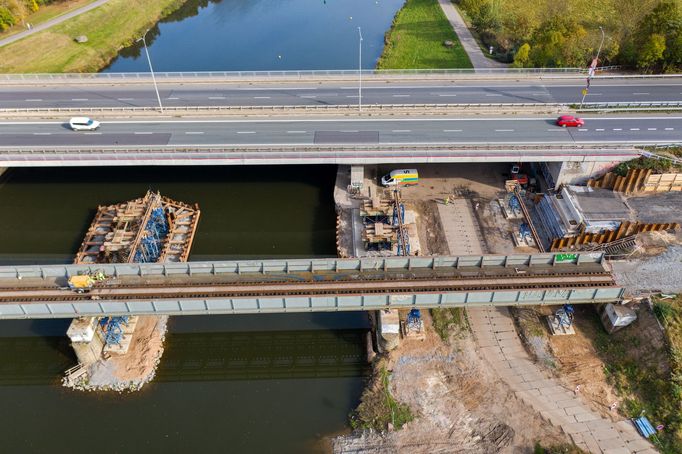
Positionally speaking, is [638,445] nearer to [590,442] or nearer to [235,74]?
[590,442]

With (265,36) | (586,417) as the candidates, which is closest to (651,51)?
(586,417)

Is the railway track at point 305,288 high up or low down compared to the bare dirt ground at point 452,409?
up

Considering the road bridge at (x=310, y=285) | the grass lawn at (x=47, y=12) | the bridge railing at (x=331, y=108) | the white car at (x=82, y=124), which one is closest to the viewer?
the road bridge at (x=310, y=285)

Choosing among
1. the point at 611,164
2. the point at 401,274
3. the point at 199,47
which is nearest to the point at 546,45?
the point at 611,164

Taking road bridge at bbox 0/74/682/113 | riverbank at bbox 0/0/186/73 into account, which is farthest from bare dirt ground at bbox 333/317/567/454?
riverbank at bbox 0/0/186/73

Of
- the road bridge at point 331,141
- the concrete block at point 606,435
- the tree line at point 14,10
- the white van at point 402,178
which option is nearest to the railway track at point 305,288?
the concrete block at point 606,435

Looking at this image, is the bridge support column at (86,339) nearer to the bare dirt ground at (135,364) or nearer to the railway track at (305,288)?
the bare dirt ground at (135,364)
